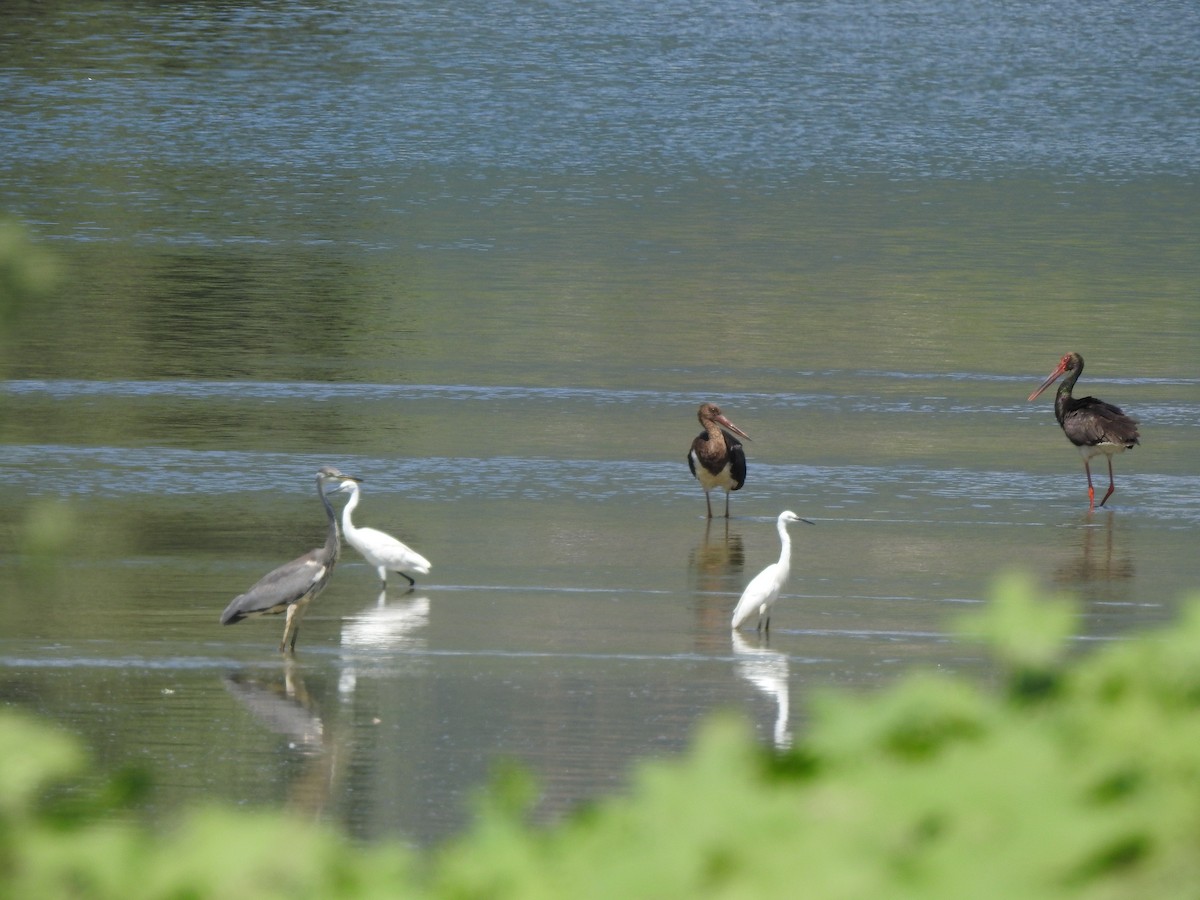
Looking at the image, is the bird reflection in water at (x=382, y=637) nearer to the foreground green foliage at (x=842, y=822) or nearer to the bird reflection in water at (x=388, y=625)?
the bird reflection in water at (x=388, y=625)

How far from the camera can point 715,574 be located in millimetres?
13148

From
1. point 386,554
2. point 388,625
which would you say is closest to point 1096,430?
point 386,554

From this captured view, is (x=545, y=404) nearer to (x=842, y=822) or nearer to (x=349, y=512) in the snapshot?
(x=349, y=512)

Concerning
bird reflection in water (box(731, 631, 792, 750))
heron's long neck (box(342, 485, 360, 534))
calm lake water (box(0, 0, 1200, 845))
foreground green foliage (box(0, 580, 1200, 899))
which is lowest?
calm lake water (box(0, 0, 1200, 845))

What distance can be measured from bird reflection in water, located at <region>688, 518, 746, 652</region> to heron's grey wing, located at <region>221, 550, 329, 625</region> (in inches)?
89.0

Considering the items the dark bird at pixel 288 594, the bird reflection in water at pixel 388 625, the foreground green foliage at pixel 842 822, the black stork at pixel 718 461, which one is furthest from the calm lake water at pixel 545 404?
the foreground green foliage at pixel 842 822

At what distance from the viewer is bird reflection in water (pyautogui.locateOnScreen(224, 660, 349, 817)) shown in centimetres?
880

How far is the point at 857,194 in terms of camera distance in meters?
34.9

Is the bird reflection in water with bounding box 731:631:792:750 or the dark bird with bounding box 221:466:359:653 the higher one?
the dark bird with bounding box 221:466:359:653

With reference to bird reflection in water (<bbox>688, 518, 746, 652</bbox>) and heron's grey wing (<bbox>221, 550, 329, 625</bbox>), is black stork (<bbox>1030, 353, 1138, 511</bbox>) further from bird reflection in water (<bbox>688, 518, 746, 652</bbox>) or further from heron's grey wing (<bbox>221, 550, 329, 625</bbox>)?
heron's grey wing (<bbox>221, 550, 329, 625</bbox>)

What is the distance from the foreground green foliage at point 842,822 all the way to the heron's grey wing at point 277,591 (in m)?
8.50

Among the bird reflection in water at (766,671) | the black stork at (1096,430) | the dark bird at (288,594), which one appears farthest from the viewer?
the black stork at (1096,430)

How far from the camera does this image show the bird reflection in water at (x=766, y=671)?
1020 cm

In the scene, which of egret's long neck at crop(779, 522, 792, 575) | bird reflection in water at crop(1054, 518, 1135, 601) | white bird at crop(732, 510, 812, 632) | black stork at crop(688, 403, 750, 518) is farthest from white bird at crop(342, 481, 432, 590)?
bird reflection in water at crop(1054, 518, 1135, 601)
